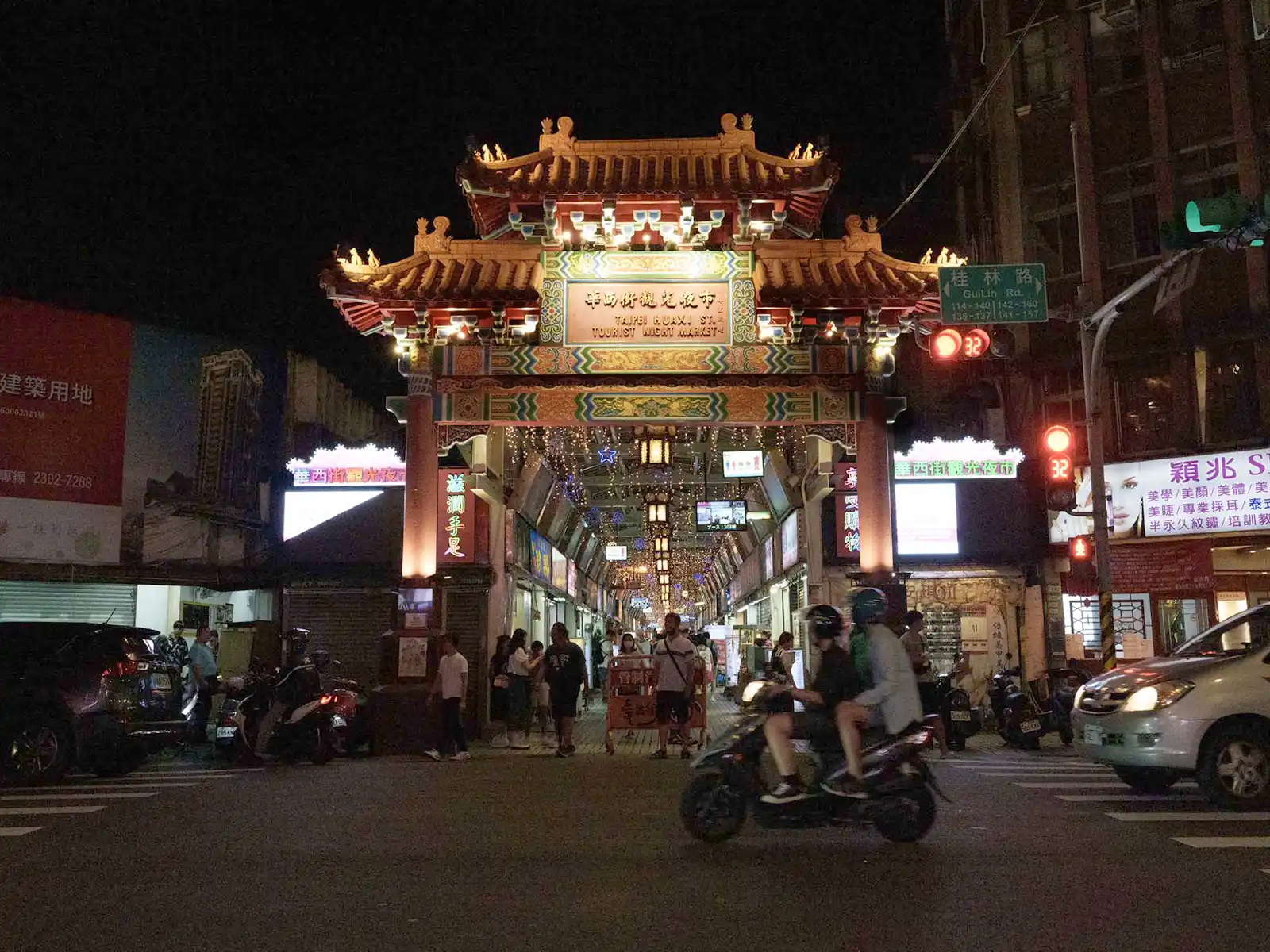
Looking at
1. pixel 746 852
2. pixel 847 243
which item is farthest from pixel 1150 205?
pixel 746 852

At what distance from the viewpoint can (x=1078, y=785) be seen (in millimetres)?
11617

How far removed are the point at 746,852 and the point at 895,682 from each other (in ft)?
5.83

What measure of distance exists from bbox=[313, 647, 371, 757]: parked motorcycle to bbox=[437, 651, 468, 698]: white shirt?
1.49m

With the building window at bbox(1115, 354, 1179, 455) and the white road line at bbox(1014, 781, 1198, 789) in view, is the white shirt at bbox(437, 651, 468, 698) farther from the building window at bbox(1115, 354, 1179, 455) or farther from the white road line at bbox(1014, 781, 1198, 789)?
the building window at bbox(1115, 354, 1179, 455)

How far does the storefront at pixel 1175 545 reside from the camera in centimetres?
2105

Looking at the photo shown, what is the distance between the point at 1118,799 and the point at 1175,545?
12.9 m

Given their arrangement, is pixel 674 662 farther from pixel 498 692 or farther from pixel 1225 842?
pixel 1225 842

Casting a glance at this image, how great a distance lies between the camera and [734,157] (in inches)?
689

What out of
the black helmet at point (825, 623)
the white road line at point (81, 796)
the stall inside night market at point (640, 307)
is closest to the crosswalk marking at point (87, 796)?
the white road line at point (81, 796)

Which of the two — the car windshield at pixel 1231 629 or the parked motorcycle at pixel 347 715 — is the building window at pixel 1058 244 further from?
the parked motorcycle at pixel 347 715

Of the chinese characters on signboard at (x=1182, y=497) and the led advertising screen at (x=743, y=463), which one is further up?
the led advertising screen at (x=743, y=463)

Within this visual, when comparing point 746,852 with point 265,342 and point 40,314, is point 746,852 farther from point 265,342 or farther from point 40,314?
point 265,342

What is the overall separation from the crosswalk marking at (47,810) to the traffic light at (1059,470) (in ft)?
45.7

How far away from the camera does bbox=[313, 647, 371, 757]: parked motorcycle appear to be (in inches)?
621
